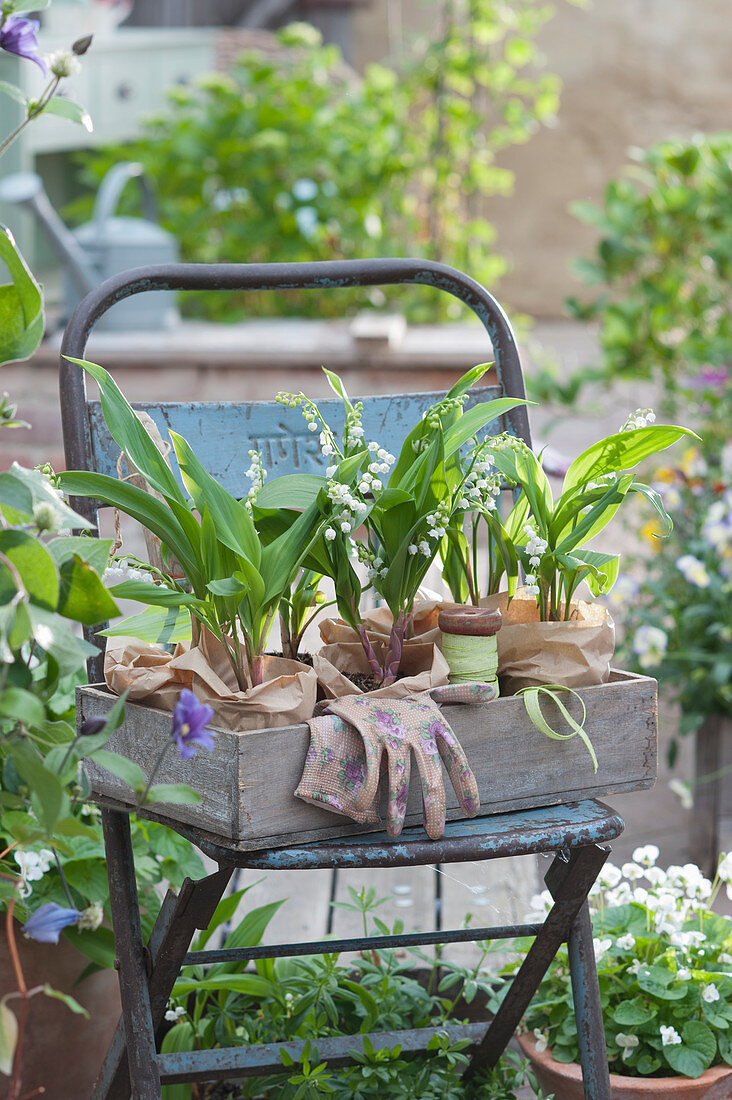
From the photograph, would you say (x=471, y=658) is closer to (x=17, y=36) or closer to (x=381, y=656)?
(x=381, y=656)

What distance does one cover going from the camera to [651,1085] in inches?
50.2

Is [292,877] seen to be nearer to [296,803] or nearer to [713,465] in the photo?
[296,803]

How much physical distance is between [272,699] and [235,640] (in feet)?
0.23

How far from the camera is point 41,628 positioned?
687mm

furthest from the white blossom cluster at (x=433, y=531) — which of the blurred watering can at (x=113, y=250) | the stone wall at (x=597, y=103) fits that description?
the stone wall at (x=597, y=103)

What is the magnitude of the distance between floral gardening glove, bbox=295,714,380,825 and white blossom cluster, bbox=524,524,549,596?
22 cm

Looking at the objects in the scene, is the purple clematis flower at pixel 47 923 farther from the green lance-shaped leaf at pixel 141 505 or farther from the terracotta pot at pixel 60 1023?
the terracotta pot at pixel 60 1023

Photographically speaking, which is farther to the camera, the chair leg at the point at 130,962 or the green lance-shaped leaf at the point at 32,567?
the chair leg at the point at 130,962

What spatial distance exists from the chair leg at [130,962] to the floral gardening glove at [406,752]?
12.2 inches

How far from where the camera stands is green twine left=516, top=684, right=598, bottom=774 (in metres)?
0.94

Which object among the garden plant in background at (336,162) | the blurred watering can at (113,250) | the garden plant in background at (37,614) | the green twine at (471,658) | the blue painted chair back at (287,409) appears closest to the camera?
the garden plant in background at (37,614)

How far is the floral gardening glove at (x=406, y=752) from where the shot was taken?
88 centimetres

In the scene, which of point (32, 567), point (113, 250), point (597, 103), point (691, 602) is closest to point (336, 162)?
Result: point (113, 250)

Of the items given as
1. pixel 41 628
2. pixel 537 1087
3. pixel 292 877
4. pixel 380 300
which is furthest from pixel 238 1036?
pixel 380 300
